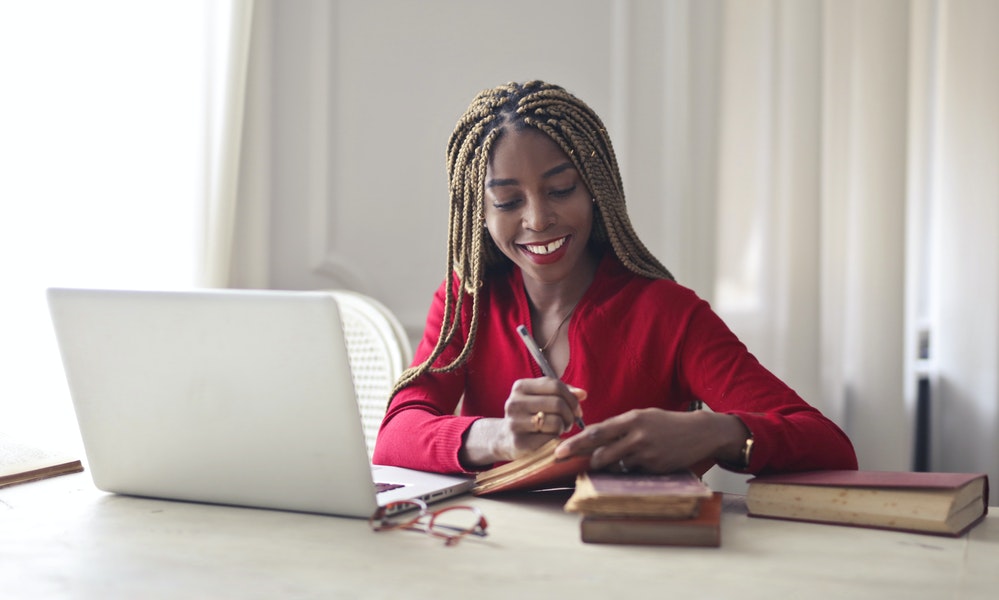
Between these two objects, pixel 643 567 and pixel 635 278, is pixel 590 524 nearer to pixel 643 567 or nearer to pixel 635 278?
pixel 643 567

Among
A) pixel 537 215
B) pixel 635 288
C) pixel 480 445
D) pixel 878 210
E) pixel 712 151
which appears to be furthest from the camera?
pixel 712 151

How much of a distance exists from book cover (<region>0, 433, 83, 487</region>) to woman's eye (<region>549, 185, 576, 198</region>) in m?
0.79

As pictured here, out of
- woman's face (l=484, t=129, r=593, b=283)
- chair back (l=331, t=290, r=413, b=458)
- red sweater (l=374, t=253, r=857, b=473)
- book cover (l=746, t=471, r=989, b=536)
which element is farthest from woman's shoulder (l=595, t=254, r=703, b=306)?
chair back (l=331, t=290, r=413, b=458)

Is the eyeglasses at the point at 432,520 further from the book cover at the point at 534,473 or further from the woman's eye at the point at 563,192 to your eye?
the woman's eye at the point at 563,192

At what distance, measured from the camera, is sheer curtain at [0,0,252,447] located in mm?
2010

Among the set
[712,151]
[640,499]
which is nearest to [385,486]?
[640,499]

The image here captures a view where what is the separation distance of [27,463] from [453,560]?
74 centimetres

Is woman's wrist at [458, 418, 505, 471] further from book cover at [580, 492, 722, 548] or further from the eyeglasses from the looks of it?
book cover at [580, 492, 722, 548]

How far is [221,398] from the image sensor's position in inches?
42.9

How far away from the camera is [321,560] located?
3.08ft

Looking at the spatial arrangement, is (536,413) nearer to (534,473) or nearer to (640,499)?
(534,473)

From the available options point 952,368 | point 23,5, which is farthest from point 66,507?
point 952,368

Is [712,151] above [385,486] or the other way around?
above

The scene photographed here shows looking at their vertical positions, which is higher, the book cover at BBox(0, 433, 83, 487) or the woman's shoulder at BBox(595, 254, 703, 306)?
the woman's shoulder at BBox(595, 254, 703, 306)
